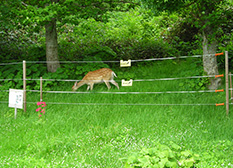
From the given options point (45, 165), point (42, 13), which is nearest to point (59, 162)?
point (45, 165)

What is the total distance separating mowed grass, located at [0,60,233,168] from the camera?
5777 millimetres

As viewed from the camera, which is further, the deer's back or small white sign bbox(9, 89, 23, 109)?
the deer's back

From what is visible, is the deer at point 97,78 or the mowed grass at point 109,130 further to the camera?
the deer at point 97,78

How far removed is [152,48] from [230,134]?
24.3 feet

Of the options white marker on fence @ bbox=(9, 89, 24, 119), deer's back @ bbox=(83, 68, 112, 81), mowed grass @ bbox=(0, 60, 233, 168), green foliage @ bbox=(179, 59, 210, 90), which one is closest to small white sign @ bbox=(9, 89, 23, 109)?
white marker on fence @ bbox=(9, 89, 24, 119)

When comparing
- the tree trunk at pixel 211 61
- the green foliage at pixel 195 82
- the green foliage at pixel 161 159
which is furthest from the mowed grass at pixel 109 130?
the tree trunk at pixel 211 61

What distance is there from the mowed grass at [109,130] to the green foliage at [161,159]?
0.21 m

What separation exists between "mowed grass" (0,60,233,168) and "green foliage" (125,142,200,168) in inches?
8.3

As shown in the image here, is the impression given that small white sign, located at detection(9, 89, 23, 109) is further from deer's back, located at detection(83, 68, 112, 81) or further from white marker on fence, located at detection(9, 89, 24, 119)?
deer's back, located at detection(83, 68, 112, 81)

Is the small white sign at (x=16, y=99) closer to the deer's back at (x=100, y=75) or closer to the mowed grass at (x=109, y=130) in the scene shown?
the mowed grass at (x=109, y=130)

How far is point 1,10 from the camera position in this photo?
8656 millimetres

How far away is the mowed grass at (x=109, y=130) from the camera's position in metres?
5.78

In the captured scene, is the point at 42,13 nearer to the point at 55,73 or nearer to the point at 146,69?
the point at 55,73

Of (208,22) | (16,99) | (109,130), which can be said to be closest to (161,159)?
(109,130)
